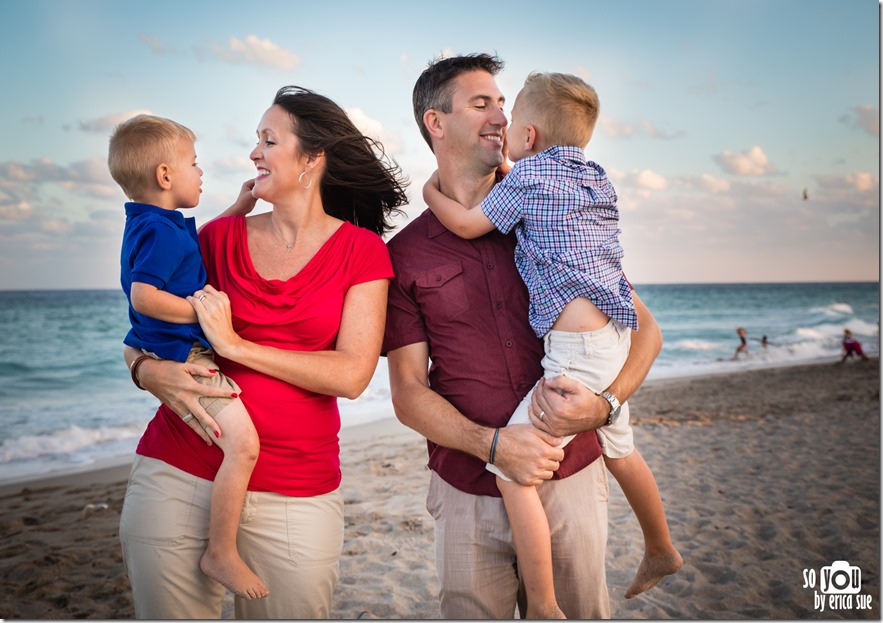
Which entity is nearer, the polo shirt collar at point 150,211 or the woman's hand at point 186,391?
the woman's hand at point 186,391

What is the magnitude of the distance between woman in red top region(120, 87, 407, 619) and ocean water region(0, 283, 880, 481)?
6.01 meters

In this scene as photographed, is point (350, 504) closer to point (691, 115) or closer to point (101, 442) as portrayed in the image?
point (101, 442)

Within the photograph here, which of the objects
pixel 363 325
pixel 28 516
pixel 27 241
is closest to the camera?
pixel 363 325

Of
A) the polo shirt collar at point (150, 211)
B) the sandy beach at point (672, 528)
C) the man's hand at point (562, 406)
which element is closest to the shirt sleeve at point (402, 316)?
the man's hand at point (562, 406)

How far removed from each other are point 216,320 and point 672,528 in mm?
4132

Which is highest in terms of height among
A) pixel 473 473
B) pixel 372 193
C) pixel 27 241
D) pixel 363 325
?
pixel 27 241

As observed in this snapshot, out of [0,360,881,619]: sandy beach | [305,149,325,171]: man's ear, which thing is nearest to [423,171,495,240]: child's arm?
[305,149,325,171]: man's ear

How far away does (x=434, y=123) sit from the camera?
7.82 ft

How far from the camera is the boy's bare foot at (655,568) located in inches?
95.7

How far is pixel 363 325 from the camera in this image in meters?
1.99

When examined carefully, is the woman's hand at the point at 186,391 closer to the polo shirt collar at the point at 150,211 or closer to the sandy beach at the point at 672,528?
the polo shirt collar at the point at 150,211

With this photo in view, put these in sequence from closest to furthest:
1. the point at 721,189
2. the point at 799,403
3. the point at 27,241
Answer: the point at 799,403 → the point at 27,241 → the point at 721,189

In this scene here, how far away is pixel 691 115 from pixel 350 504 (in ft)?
61.0

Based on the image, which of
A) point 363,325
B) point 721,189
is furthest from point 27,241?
point 721,189
